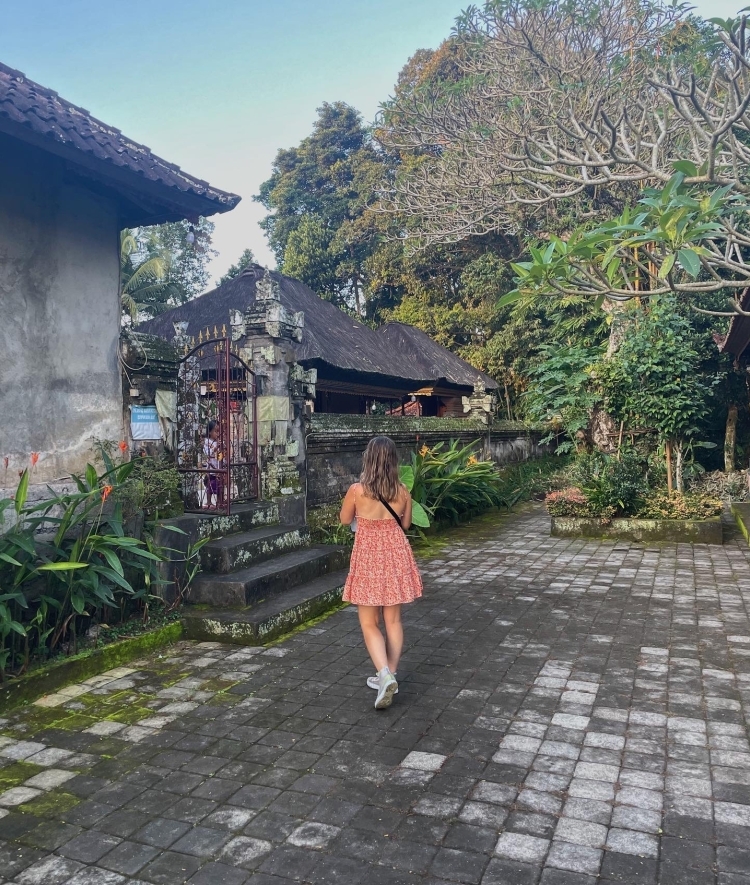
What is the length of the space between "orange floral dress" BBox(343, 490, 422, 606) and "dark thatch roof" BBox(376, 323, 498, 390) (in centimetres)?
1223

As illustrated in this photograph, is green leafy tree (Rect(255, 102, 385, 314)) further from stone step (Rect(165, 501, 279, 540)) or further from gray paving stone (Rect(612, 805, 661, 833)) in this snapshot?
gray paving stone (Rect(612, 805, 661, 833))

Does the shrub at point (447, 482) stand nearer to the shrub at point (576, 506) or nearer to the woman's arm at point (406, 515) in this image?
the shrub at point (576, 506)

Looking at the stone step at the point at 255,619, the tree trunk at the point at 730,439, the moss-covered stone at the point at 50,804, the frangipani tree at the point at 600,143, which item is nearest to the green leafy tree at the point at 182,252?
the frangipani tree at the point at 600,143

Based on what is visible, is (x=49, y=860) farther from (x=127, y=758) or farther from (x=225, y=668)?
(x=225, y=668)

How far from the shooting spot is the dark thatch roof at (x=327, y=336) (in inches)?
520

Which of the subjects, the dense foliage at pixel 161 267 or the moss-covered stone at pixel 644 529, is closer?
the moss-covered stone at pixel 644 529

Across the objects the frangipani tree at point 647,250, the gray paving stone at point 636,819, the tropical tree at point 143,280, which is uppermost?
the tropical tree at point 143,280

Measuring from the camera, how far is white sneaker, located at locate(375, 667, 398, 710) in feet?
12.4

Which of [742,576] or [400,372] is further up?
[400,372]

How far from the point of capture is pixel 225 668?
457 centimetres

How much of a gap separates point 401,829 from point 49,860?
4.38 feet

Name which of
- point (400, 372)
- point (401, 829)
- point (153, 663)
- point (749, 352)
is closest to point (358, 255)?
point (400, 372)

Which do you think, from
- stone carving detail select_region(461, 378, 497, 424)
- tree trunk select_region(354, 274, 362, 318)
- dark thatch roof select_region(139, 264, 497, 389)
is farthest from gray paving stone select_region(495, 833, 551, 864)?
tree trunk select_region(354, 274, 362, 318)

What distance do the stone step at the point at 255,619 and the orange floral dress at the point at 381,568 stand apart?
1.24 metres
